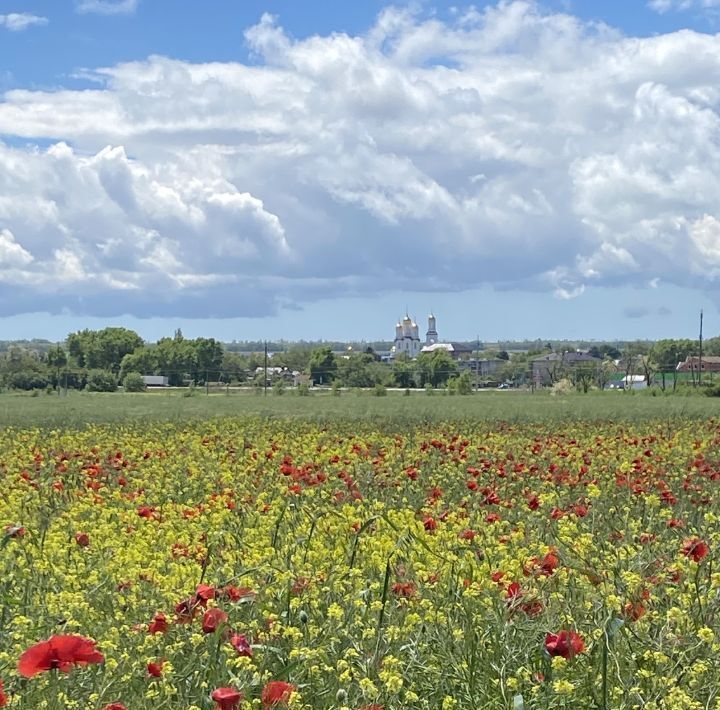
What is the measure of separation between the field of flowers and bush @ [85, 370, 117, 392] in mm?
79312

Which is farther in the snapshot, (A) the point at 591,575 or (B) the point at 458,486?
(B) the point at 458,486

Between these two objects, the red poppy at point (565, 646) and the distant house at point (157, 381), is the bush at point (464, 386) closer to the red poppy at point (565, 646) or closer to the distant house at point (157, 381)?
the distant house at point (157, 381)

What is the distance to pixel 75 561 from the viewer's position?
652 centimetres

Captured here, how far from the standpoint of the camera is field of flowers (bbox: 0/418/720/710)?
3.83 m

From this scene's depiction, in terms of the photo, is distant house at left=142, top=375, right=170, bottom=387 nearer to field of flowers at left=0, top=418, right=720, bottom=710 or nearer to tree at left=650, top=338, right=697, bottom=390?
tree at left=650, top=338, right=697, bottom=390

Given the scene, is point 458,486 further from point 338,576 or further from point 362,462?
point 338,576

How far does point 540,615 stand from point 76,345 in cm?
15658

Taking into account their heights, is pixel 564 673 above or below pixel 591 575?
below

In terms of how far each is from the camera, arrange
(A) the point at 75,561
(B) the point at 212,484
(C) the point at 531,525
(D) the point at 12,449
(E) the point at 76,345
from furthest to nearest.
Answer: (E) the point at 76,345 → (D) the point at 12,449 → (B) the point at 212,484 → (C) the point at 531,525 → (A) the point at 75,561

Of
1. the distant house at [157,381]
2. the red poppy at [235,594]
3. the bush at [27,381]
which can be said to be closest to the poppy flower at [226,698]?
the red poppy at [235,594]

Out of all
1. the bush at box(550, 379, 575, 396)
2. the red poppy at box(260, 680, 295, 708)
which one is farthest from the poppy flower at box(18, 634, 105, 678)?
the bush at box(550, 379, 575, 396)

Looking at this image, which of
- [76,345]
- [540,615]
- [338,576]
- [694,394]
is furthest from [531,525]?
[76,345]

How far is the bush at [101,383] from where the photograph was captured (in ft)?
287

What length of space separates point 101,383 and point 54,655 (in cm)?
8750
